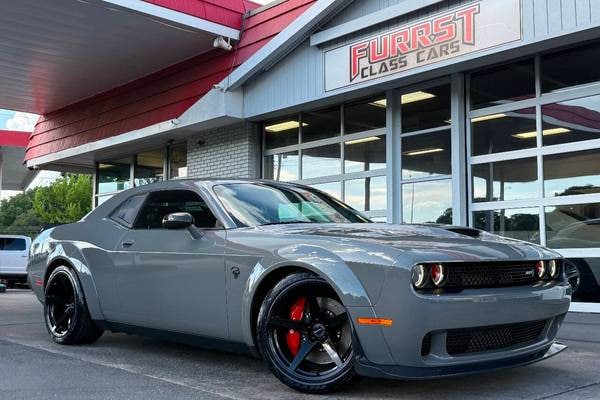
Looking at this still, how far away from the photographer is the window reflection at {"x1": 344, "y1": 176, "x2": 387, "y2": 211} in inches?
416

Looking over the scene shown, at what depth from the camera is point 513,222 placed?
8.84 m

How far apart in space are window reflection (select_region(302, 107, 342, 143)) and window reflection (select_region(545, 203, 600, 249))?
13.8 ft

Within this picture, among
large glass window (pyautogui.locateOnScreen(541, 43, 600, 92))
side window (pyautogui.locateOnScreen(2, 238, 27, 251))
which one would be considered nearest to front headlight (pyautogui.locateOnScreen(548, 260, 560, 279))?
large glass window (pyautogui.locateOnScreen(541, 43, 600, 92))

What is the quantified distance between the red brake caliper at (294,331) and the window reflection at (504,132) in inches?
232

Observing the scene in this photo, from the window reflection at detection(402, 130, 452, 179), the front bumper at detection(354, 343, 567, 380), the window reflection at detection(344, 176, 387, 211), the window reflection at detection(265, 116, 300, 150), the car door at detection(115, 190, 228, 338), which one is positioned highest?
the window reflection at detection(265, 116, 300, 150)

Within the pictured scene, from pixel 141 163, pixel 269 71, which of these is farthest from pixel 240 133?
pixel 141 163

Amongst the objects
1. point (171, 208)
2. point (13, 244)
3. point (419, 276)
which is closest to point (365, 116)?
point (171, 208)

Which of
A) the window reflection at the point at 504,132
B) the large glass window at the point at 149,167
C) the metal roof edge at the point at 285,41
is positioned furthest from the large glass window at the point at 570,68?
the large glass window at the point at 149,167

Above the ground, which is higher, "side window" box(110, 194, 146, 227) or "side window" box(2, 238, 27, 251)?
"side window" box(110, 194, 146, 227)

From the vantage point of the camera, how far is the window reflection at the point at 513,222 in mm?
8609

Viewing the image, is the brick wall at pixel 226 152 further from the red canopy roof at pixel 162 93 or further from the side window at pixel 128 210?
the side window at pixel 128 210

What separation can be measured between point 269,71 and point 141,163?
241 inches

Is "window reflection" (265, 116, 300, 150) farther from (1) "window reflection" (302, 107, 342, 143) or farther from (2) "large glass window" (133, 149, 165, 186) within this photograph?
(2) "large glass window" (133, 149, 165, 186)

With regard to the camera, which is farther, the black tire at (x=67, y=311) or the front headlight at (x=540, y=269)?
the black tire at (x=67, y=311)
